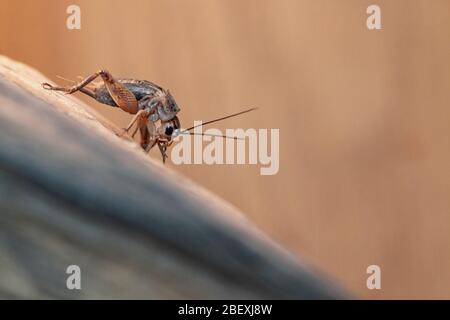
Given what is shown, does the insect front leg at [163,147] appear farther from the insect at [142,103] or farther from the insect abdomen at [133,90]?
the insect abdomen at [133,90]

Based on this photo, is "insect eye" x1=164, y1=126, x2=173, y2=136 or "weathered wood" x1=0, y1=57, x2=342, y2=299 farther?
"insect eye" x1=164, y1=126, x2=173, y2=136

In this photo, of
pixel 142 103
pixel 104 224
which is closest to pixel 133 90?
pixel 142 103

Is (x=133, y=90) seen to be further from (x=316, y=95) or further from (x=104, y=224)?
(x=316, y=95)

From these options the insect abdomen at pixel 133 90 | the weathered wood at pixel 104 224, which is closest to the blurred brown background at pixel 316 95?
the insect abdomen at pixel 133 90

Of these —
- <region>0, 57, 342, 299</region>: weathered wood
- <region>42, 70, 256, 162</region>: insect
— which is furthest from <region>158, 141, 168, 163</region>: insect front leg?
<region>0, 57, 342, 299</region>: weathered wood

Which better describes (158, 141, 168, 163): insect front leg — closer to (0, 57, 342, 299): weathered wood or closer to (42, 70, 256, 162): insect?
(42, 70, 256, 162): insect

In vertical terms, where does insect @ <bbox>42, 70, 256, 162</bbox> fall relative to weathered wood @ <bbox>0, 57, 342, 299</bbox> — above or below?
above
